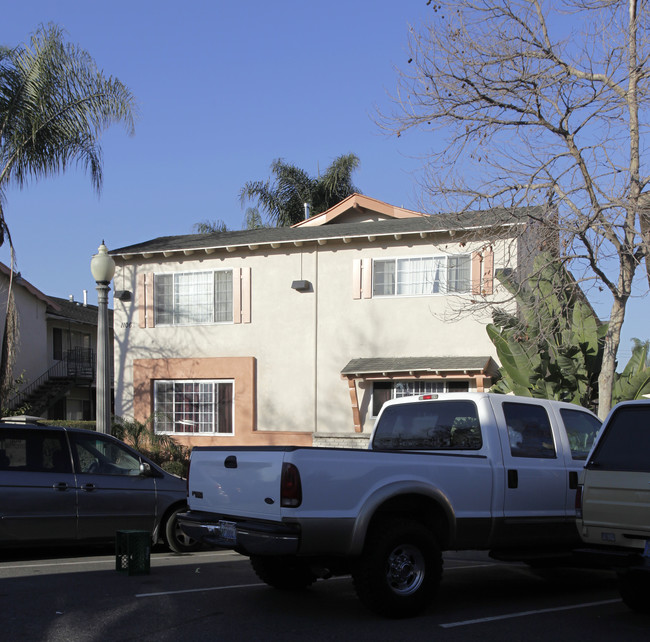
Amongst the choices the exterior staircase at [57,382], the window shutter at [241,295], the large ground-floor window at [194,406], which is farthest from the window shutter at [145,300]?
the exterior staircase at [57,382]

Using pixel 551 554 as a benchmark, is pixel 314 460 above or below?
above

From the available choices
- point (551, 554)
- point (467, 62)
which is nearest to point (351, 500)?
point (551, 554)

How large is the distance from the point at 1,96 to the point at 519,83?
31.0 ft

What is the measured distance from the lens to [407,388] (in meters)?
19.1

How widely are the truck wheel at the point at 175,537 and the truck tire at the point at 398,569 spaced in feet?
14.2

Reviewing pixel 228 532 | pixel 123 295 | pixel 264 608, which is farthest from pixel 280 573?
pixel 123 295

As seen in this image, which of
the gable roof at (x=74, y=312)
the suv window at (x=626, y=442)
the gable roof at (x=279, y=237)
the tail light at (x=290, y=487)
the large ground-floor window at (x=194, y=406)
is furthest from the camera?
the gable roof at (x=74, y=312)

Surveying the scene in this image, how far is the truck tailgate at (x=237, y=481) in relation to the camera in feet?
21.9

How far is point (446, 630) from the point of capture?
6496 mm

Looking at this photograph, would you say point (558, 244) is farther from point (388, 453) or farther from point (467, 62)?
point (388, 453)

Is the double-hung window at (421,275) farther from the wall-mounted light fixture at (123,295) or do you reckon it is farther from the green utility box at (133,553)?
Answer: the green utility box at (133,553)

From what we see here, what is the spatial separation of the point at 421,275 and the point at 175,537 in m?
10.4

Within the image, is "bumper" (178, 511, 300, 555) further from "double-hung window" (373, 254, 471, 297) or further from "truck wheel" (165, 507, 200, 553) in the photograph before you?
"double-hung window" (373, 254, 471, 297)

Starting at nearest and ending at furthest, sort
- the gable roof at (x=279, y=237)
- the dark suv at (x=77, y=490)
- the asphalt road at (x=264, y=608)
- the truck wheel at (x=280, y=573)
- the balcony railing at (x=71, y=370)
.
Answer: the asphalt road at (x=264, y=608), the truck wheel at (x=280, y=573), the dark suv at (x=77, y=490), the gable roof at (x=279, y=237), the balcony railing at (x=71, y=370)
